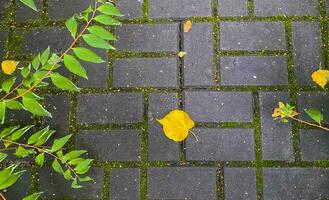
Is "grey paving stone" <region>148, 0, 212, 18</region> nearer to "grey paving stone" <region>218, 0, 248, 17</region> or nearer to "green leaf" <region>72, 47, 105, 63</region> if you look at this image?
"grey paving stone" <region>218, 0, 248, 17</region>

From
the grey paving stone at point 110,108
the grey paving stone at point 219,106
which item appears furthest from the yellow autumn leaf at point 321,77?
the grey paving stone at point 110,108

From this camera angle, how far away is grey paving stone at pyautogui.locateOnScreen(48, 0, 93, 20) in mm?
2543

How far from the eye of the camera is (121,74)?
2.44 metres

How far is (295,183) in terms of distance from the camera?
2268mm

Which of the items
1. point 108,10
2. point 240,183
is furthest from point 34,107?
point 240,183

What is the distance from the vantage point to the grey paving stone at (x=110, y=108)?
2389 mm

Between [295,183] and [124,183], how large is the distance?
3.04 feet

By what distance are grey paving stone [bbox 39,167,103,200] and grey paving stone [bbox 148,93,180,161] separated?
1.04ft

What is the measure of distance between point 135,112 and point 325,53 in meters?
1.14

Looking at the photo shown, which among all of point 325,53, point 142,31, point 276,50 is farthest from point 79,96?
point 325,53

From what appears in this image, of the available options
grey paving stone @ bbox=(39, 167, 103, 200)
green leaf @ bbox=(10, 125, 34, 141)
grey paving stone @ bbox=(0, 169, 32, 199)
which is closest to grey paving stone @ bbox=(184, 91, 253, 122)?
grey paving stone @ bbox=(39, 167, 103, 200)

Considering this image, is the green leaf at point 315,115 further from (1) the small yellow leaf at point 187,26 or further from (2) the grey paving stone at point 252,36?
(1) the small yellow leaf at point 187,26

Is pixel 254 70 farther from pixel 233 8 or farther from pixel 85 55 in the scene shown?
pixel 85 55

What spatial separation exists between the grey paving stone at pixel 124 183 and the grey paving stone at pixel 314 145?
36.3 inches
